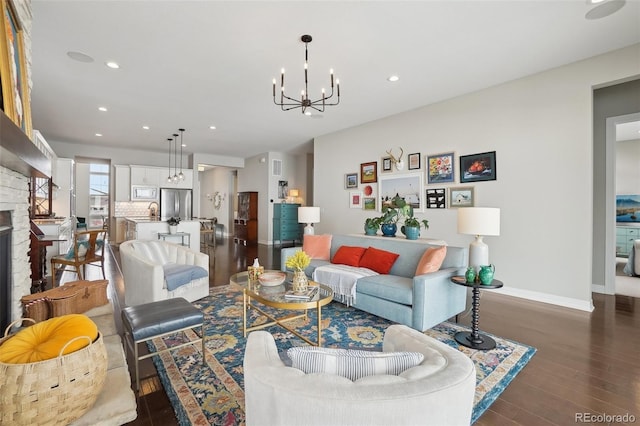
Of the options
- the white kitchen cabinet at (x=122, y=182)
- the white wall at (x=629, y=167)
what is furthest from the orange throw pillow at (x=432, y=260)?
the white kitchen cabinet at (x=122, y=182)

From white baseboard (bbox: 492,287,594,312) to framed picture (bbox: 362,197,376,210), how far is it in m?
2.71

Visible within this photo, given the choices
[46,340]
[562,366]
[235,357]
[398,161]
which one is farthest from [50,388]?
[398,161]

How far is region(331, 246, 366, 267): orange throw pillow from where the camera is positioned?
3861mm

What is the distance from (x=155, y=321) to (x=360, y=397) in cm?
179

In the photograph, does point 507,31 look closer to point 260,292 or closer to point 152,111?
point 260,292

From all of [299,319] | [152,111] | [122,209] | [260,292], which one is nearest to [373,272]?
[299,319]

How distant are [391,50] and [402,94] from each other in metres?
1.41

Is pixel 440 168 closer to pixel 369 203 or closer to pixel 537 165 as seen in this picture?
pixel 537 165

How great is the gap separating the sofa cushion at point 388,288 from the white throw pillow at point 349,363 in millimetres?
1943

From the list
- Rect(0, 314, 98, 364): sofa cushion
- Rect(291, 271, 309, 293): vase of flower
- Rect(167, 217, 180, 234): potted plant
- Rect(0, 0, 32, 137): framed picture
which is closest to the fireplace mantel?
Rect(0, 0, 32, 137): framed picture

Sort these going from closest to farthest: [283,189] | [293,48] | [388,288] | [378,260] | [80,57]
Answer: [388,288], [293,48], [80,57], [378,260], [283,189]

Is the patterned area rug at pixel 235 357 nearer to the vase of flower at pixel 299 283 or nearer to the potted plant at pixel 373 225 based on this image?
the vase of flower at pixel 299 283

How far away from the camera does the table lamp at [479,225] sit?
8.67 ft

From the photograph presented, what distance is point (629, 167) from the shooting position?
253 inches
